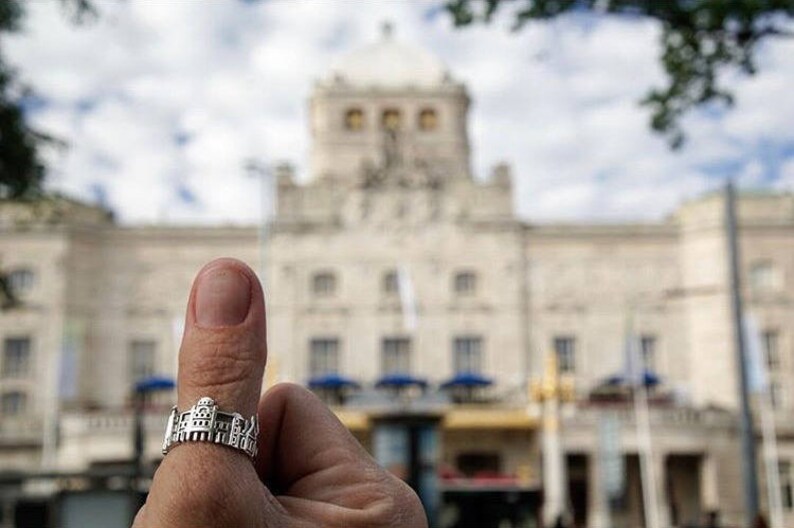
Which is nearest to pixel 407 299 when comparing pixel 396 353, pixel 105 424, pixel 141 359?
pixel 396 353

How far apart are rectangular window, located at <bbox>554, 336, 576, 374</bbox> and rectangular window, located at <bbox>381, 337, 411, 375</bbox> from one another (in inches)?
276

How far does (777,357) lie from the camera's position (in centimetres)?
4475

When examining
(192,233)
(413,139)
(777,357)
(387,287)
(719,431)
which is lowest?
(719,431)

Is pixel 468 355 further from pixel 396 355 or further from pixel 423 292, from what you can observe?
pixel 423 292

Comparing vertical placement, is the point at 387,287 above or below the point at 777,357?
above

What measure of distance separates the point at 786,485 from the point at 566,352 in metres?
11.1

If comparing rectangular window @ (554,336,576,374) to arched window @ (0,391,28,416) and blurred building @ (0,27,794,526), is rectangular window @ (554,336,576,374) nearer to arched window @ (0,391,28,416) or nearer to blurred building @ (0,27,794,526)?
blurred building @ (0,27,794,526)

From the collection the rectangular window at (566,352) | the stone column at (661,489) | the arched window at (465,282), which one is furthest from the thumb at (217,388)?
the rectangular window at (566,352)

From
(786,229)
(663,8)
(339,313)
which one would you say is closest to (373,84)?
(339,313)

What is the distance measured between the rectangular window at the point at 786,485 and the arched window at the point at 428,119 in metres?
23.8

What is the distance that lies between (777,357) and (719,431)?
267 inches

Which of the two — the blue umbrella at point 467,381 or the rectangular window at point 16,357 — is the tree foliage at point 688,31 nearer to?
the blue umbrella at point 467,381

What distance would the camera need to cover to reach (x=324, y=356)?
45188 millimetres

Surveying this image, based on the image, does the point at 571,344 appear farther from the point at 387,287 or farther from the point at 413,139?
the point at 413,139
